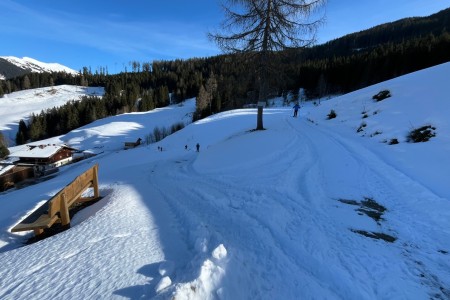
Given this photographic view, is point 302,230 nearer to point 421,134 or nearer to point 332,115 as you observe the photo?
point 421,134

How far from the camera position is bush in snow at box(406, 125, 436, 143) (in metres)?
10.7

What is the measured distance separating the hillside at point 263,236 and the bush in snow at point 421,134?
1.06ft

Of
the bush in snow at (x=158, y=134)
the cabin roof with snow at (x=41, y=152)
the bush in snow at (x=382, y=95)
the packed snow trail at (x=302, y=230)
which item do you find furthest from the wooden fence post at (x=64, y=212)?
the bush in snow at (x=158, y=134)

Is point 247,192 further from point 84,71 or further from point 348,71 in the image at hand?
point 84,71

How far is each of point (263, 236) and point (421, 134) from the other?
32.0 ft

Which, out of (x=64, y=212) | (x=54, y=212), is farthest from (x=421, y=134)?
(x=54, y=212)

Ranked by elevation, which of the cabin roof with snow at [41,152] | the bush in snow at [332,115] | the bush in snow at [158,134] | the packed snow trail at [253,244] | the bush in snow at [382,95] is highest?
the bush in snow at [382,95]

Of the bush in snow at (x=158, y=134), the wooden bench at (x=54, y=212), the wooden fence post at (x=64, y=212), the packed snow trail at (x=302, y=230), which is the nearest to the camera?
the packed snow trail at (x=302, y=230)

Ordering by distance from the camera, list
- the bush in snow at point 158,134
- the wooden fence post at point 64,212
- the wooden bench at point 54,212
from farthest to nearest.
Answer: the bush in snow at point 158,134
the wooden fence post at point 64,212
the wooden bench at point 54,212

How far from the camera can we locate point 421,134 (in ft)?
36.0

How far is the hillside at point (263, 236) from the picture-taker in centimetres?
362

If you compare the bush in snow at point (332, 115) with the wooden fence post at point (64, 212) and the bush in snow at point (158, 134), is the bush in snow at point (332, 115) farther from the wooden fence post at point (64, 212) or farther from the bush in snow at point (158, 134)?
the bush in snow at point (158, 134)

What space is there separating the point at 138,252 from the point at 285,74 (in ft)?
47.1

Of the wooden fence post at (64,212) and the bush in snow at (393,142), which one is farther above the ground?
the bush in snow at (393,142)
